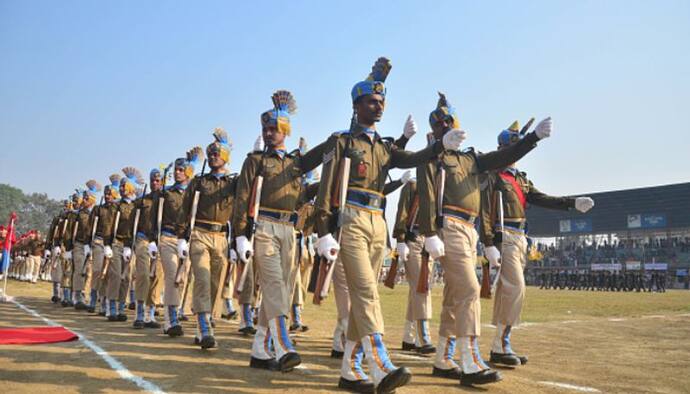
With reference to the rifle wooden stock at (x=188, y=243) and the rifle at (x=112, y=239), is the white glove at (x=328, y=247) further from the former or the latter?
the rifle at (x=112, y=239)

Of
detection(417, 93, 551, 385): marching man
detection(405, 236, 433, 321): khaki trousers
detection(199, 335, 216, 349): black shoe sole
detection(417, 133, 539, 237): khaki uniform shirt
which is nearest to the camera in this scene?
detection(417, 93, 551, 385): marching man

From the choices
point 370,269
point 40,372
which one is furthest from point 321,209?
point 40,372

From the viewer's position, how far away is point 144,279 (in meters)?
11.3

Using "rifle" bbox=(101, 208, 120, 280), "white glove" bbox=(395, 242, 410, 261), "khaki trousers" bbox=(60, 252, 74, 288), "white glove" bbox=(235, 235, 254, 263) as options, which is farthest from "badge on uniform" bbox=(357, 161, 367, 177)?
"khaki trousers" bbox=(60, 252, 74, 288)

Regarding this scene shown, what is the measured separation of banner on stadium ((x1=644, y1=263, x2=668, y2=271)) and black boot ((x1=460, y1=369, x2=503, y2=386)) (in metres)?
59.4

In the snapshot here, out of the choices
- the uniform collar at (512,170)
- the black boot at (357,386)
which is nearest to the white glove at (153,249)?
the black boot at (357,386)

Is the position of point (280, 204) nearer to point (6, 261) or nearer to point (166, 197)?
point (166, 197)

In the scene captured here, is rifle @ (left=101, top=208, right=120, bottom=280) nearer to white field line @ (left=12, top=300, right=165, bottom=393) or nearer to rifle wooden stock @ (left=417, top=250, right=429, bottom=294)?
white field line @ (left=12, top=300, right=165, bottom=393)

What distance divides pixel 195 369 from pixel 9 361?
2.15m

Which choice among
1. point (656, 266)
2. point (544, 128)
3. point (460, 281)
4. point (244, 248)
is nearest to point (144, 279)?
point (244, 248)

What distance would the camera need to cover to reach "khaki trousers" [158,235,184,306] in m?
9.09

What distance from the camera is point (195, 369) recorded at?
20.1 ft


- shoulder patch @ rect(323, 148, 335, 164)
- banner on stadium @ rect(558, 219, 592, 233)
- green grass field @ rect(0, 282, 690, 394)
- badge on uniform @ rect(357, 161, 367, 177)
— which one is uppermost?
banner on stadium @ rect(558, 219, 592, 233)

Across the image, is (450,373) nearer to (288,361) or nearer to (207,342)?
(288,361)
